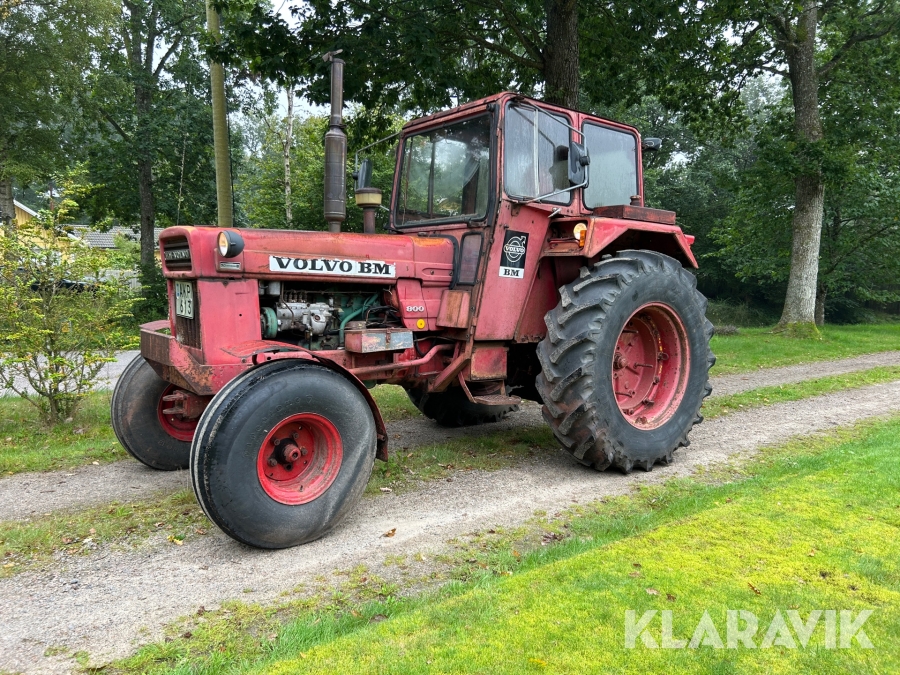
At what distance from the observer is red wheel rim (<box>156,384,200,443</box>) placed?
4715mm

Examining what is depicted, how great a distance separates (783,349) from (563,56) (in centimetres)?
717

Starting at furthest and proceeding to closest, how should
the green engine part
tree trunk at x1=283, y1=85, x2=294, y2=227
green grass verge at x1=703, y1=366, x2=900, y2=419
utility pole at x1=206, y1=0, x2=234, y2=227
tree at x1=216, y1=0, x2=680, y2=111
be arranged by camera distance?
1. tree trunk at x1=283, y1=85, x2=294, y2=227
2. utility pole at x1=206, y1=0, x2=234, y2=227
3. tree at x1=216, y1=0, x2=680, y2=111
4. green grass verge at x1=703, y1=366, x2=900, y2=419
5. the green engine part

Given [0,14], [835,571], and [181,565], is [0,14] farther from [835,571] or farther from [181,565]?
[835,571]

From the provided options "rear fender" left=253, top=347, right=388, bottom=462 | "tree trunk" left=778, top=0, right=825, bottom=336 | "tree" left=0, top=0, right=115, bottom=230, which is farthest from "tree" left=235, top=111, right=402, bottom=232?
"rear fender" left=253, top=347, right=388, bottom=462

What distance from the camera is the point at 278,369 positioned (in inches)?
137

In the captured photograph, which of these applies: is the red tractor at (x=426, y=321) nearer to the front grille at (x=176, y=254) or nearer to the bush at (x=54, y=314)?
the front grille at (x=176, y=254)

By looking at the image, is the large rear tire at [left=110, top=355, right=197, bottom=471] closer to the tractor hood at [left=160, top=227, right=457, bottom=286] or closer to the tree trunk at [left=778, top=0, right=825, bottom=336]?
the tractor hood at [left=160, top=227, right=457, bottom=286]

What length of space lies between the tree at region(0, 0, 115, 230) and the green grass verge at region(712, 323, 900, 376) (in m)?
16.9

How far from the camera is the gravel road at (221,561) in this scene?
8.63 feet

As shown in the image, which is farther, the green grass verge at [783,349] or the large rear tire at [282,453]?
the green grass verge at [783,349]

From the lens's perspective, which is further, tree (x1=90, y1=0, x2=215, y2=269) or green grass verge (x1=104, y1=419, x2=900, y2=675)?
tree (x1=90, y1=0, x2=215, y2=269)

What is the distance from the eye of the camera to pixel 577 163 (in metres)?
4.67

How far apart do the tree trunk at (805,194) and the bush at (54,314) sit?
13.2 metres

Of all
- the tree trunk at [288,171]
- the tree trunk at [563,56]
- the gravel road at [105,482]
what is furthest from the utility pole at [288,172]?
the gravel road at [105,482]
